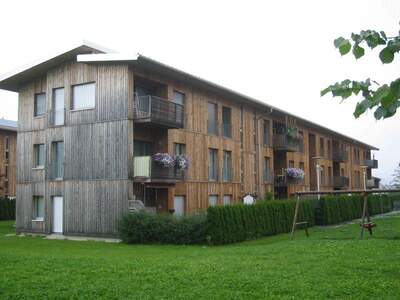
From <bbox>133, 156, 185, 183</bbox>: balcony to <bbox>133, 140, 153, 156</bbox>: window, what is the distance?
145 cm

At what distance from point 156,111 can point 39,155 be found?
765 cm

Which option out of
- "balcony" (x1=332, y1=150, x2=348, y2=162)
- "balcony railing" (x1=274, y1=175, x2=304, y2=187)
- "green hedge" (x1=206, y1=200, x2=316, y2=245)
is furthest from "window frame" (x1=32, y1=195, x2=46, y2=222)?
"balcony" (x1=332, y1=150, x2=348, y2=162)

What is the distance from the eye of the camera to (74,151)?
78.3ft

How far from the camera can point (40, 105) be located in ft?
86.9

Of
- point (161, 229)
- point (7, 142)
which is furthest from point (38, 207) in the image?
point (7, 142)

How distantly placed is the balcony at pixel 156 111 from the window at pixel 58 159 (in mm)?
4767

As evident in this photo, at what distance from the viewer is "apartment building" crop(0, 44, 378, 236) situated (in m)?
22.2

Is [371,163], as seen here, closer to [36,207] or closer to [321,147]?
[321,147]

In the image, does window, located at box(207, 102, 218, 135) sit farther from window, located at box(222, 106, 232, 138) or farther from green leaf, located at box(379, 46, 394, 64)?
green leaf, located at box(379, 46, 394, 64)

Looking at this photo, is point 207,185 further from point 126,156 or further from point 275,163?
point 275,163

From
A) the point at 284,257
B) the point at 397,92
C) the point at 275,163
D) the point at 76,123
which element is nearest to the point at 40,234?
the point at 76,123

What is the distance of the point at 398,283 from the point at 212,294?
9.37ft

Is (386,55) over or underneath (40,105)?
underneath

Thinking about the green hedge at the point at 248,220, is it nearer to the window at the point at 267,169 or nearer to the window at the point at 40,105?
the window at the point at 267,169
